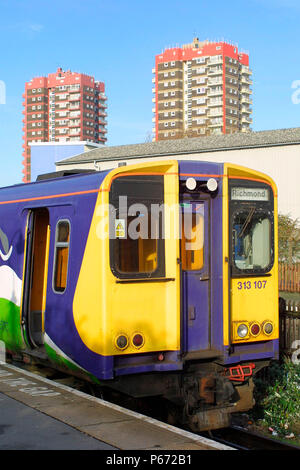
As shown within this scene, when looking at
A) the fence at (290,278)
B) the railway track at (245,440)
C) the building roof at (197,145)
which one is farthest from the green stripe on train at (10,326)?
the building roof at (197,145)

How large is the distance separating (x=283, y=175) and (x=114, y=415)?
106 feet

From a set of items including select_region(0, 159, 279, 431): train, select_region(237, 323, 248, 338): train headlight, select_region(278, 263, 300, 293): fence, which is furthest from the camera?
select_region(278, 263, 300, 293): fence

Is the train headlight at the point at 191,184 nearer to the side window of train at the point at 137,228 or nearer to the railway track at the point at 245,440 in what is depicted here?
the side window of train at the point at 137,228

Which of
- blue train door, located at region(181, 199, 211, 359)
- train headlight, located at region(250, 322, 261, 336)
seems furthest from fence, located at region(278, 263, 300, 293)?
blue train door, located at region(181, 199, 211, 359)

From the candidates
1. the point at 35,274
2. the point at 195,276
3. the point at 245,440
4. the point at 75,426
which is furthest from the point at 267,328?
the point at 35,274

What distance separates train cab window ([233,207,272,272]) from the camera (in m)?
7.93

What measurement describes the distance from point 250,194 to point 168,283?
1.65 m

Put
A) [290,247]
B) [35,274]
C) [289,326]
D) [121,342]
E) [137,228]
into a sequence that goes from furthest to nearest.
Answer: [290,247] < [289,326] < [35,274] < [137,228] < [121,342]

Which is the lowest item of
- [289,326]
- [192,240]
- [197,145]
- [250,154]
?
[289,326]

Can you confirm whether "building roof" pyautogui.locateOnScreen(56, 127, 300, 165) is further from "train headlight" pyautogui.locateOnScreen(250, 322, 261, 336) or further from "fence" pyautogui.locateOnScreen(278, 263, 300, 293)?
"train headlight" pyautogui.locateOnScreen(250, 322, 261, 336)

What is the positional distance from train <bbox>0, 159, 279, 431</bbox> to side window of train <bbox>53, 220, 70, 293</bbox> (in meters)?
0.01

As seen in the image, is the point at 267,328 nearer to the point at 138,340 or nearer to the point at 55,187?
the point at 138,340

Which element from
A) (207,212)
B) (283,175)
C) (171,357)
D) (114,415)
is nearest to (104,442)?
(114,415)

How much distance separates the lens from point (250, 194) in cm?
804
